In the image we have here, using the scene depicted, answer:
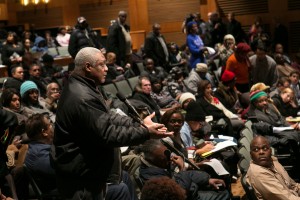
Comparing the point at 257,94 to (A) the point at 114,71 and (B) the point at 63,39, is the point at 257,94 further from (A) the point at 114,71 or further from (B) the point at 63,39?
(B) the point at 63,39

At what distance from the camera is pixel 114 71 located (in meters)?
8.96

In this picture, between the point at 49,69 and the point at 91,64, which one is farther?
the point at 49,69

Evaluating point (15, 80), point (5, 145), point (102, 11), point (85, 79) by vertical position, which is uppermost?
point (102, 11)

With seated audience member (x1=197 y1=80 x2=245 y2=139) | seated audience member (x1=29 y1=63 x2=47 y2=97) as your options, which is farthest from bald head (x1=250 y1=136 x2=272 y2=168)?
seated audience member (x1=29 y1=63 x2=47 y2=97)

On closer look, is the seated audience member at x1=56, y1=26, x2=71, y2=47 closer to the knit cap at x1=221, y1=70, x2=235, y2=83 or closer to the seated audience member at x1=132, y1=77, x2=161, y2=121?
the knit cap at x1=221, y1=70, x2=235, y2=83

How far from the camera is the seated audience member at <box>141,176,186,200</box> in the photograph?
2537mm

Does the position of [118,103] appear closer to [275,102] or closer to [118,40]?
[275,102]

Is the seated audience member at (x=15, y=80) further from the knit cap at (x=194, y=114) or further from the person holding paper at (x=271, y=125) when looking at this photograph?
the person holding paper at (x=271, y=125)

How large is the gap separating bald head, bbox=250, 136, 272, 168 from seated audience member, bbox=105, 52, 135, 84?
4660mm

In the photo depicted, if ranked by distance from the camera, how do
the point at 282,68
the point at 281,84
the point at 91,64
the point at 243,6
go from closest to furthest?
the point at 91,64 < the point at 281,84 < the point at 282,68 < the point at 243,6

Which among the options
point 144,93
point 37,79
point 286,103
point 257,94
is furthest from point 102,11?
point 257,94

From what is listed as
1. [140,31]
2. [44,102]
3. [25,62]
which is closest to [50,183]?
[44,102]

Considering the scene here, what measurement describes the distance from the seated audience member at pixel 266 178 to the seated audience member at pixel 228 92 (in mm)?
3135

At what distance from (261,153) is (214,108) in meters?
2.64
